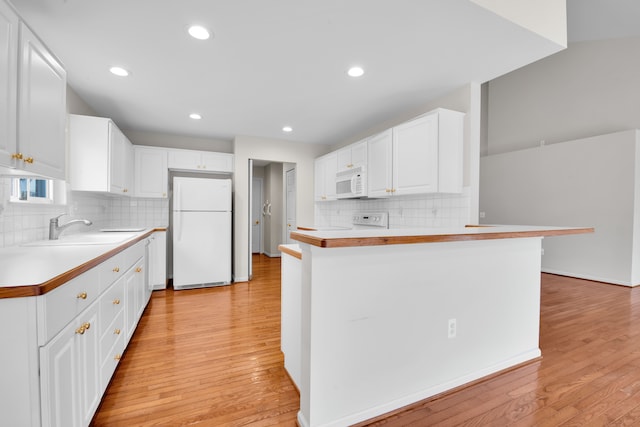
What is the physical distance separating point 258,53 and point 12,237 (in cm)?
218

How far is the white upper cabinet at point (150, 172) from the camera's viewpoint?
4.11m

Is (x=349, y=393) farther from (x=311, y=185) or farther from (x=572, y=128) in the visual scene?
(x=572, y=128)

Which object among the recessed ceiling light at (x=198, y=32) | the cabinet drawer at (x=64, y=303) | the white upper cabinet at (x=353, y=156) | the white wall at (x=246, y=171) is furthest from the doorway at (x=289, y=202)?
the cabinet drawer at (x=64, y=303)

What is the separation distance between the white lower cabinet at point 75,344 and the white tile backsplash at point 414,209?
9.78ft

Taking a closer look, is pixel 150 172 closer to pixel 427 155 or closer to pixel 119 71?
pixel 119 71

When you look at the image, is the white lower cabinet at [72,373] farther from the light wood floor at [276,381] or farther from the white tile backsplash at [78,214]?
the white tile backsplash at [78,214]

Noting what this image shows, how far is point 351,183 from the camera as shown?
157 inches

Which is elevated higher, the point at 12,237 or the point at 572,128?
the point at 572,128

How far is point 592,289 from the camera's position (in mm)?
4047

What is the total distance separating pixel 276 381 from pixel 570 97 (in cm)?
666

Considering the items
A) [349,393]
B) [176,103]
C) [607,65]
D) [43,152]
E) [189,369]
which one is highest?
[607,65]

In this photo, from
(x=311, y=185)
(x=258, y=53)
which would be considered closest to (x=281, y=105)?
(x=258, y=53)

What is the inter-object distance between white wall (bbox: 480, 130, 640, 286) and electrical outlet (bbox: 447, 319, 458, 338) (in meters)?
4.41

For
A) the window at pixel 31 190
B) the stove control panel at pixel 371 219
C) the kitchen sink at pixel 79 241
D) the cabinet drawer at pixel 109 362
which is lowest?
the cabinet drawer at pixel 109 362
